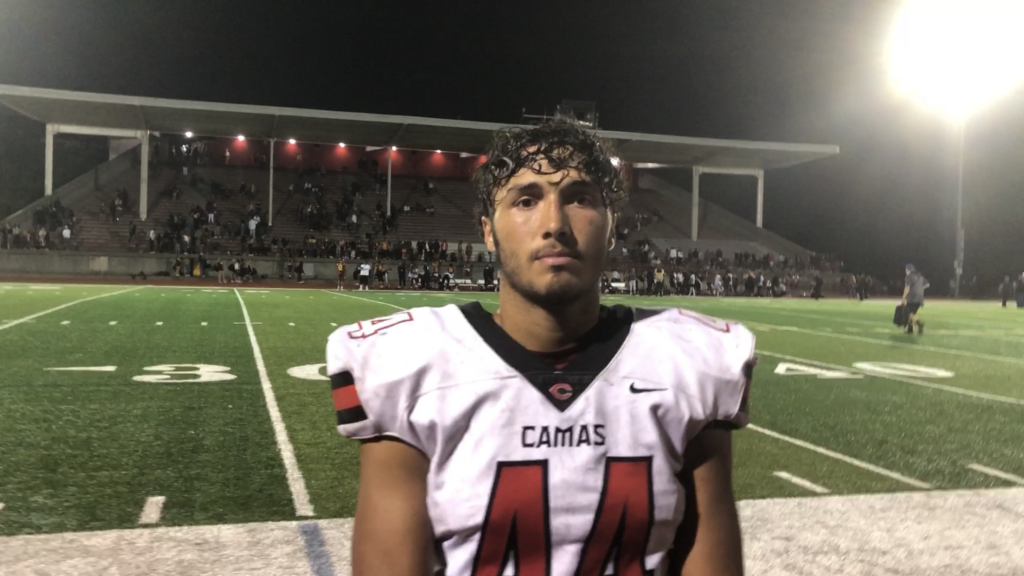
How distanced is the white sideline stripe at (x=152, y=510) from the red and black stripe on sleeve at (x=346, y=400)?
8.86 feet

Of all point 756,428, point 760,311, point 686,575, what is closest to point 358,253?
point 760,311

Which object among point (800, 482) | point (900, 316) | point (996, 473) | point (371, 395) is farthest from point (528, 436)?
point (900, 316)

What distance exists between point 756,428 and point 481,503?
512cm

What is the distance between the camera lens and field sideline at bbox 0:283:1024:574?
353 cm

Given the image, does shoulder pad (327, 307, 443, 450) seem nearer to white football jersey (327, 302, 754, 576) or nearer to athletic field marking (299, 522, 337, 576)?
white football jersey (327, 302, 754, 576)

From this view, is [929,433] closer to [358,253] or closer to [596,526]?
A: [596,526]

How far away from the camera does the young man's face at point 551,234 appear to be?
5.25 feet

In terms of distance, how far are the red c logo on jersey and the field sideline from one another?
2073 mm

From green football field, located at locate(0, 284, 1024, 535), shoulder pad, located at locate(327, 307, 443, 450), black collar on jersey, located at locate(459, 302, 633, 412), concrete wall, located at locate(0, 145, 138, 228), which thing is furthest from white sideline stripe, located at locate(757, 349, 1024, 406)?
concrete wall, located at locate(0, 145, 138, 228)

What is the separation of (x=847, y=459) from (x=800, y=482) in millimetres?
800

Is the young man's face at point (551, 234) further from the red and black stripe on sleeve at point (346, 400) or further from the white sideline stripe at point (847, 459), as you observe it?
the white sideline stripe at point (847, 459)

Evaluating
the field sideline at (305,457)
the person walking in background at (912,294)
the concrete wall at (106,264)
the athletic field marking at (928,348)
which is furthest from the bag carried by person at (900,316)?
the concrete wall at (106,264)

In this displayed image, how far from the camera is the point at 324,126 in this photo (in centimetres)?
3438

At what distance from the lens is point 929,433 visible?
617 centimetres
